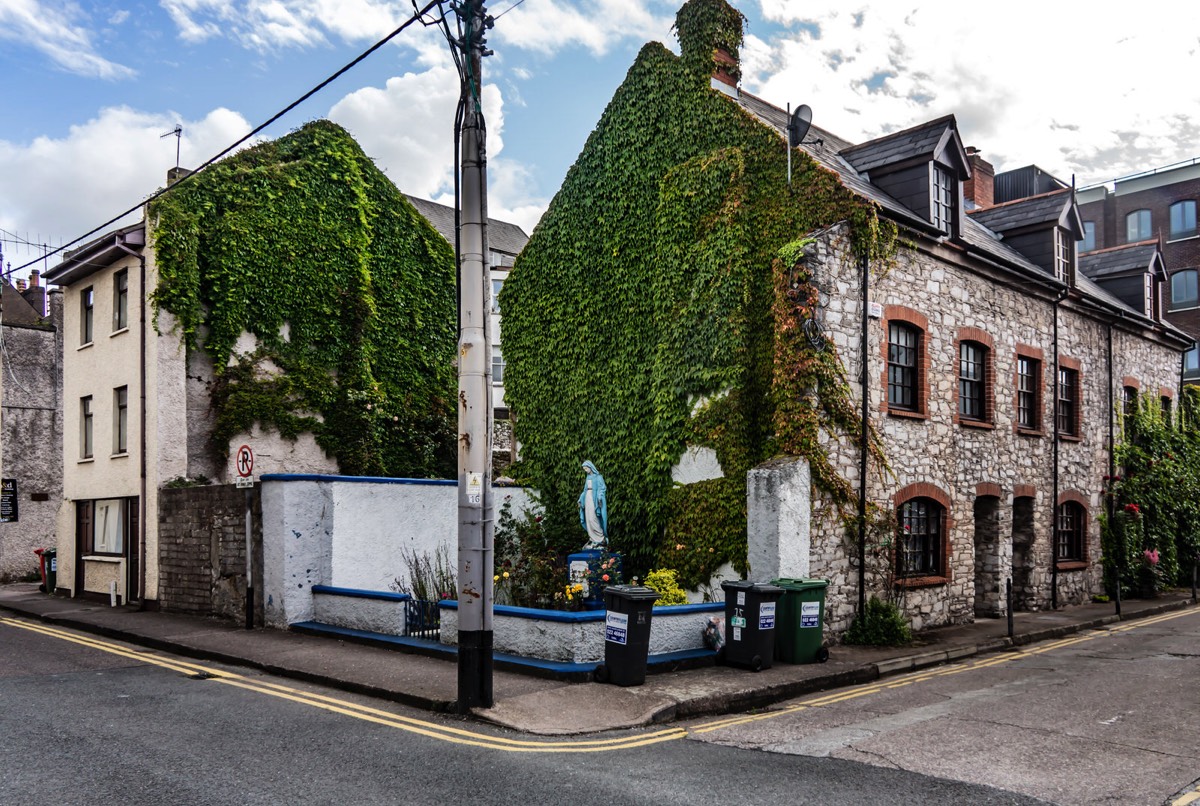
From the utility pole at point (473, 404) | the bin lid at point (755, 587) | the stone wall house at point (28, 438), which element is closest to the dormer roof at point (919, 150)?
the bin lid at point (755, 587)

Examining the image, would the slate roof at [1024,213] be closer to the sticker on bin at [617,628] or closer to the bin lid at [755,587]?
the bin lid at [755,587]

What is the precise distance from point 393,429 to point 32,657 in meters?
10.5

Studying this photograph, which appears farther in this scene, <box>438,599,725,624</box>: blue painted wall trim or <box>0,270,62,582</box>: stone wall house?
<box>0,270,62,582</box>: stone wall house

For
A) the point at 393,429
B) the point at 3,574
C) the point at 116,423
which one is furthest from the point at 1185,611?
the point at 3,574

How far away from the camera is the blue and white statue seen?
15305 mm

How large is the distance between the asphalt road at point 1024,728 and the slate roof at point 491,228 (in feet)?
81.7

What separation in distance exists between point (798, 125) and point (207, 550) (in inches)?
505

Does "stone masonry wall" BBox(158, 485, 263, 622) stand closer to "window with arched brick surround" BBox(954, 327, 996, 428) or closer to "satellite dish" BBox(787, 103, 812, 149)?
"satellite dish" BBox(787, 103, 812, 149)

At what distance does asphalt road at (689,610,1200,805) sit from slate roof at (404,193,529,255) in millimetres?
24909

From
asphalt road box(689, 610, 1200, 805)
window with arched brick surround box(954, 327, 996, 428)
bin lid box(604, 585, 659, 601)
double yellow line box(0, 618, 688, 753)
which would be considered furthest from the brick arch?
double yellow line box(0, 618, 688, 753)

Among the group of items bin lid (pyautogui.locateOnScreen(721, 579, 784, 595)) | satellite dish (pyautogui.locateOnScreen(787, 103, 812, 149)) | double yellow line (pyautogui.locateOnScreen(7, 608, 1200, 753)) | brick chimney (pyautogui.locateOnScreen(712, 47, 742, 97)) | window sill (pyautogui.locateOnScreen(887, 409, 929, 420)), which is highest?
brick chimney (pyautogui.locateOnScreen(712, 47, 742, 97))

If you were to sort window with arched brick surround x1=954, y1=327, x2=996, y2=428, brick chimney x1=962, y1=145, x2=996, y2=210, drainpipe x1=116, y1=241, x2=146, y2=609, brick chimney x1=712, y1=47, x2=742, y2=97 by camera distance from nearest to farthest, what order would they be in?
brick chimney x1=712, y1=47, x2=742, y2=97, window with arched brick surround x1=954, y1=327, x2=996, y2=428, drainpipe x1=116, y1=241, x2=146, y2=609, brick chimney x1=962, y1=145, x2=996, y2=210

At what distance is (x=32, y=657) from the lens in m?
12.8

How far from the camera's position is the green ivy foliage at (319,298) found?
1972 centimetres
